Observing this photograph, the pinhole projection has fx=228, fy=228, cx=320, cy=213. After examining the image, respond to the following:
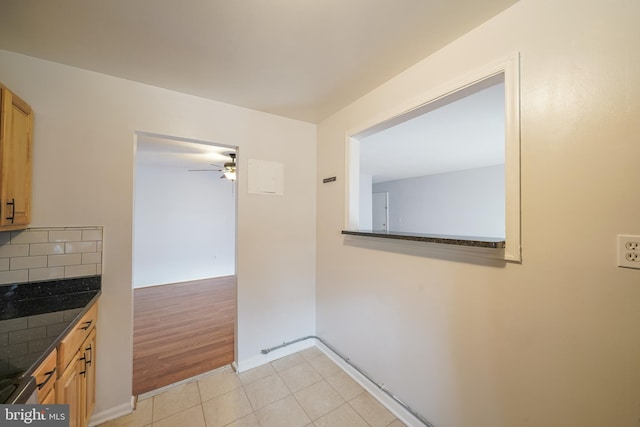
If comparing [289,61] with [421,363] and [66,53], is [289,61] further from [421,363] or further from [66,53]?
[421,363]

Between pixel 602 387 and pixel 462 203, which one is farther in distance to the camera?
pixel 462 203

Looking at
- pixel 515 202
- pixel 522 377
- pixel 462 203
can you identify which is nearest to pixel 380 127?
pixel 515 202

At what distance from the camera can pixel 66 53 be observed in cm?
141

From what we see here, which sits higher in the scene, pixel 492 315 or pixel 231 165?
pixel 231 165

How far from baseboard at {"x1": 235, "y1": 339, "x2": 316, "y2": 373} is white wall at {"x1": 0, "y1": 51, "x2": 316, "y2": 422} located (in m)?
0.06

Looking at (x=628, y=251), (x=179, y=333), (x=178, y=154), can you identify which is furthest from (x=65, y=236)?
(x=628, y=251)

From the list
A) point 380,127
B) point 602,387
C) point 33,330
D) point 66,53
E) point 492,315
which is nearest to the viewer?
point 602,387

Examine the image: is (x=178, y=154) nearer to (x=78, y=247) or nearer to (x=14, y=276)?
(x=78, y=247)

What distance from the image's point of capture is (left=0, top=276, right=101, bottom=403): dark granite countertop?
78cm

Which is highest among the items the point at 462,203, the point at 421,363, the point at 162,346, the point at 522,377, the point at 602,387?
the point at 462,203

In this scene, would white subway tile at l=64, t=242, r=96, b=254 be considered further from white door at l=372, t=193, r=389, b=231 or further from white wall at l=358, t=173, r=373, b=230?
white door at l=372, t=193, r=389, b=231

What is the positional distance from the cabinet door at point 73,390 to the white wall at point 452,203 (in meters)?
6.05

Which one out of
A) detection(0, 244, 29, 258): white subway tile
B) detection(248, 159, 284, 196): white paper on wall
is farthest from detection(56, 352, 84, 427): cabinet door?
detection(248, 159, 284, 196): white paper on wall

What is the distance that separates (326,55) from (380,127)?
667 mm
